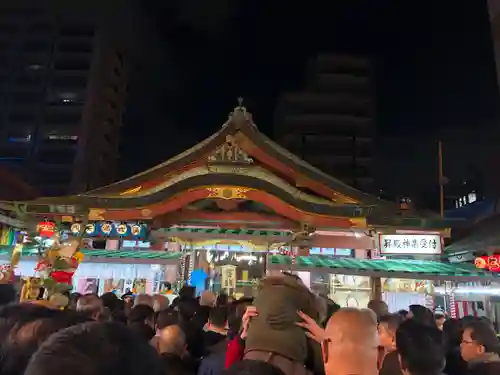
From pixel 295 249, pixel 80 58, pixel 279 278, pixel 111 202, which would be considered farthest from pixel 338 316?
pixel 80 58

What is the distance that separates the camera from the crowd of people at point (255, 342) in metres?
1.43

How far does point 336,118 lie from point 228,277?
37431mm

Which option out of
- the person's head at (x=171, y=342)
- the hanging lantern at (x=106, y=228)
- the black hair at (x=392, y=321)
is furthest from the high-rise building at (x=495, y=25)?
the person's head at (x=171, y=342)

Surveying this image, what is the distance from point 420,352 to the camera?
344 centimetres

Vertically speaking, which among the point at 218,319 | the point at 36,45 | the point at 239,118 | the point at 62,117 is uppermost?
the point at 36,45

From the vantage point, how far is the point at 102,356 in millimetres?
1396

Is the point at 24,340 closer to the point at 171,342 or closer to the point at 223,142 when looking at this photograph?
the point at 171,342

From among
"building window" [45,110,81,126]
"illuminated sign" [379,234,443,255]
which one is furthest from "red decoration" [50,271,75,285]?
"building window" [45,110,81,126]

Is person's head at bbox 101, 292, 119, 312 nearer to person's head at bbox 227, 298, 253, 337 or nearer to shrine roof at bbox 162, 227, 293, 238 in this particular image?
person's head at bbox 227, 298, 253, 337

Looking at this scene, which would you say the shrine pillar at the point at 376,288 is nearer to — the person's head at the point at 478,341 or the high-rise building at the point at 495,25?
the person's head at the point at 478,341

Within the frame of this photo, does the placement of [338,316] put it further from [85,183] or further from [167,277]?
[85,183]

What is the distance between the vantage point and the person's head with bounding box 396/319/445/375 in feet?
11.2

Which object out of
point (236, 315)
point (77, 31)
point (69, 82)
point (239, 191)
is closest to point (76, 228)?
point (239, 191)

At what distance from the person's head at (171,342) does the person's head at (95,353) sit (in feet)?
8.41
